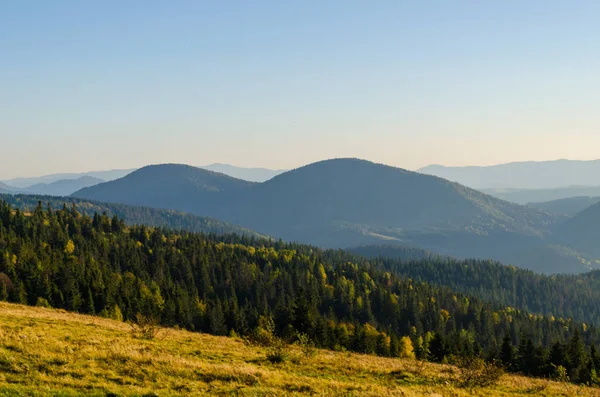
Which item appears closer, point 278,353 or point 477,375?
point 477,375

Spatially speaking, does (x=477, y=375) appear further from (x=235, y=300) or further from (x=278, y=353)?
(x=235, y=300)

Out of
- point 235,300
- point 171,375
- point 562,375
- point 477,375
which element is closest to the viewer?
point 171,375

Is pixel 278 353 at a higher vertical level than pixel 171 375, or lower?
lower

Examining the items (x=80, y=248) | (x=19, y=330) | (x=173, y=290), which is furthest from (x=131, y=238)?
(x=19, y=330)

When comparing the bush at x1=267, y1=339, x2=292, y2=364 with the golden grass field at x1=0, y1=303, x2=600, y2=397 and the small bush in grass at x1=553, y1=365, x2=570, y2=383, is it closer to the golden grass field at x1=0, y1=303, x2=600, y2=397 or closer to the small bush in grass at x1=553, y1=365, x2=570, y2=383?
the golden grass field at x1=0, y1=303, x2=600, y2=397

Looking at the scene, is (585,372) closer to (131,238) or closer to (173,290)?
(173,290)

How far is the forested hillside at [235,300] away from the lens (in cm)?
8588

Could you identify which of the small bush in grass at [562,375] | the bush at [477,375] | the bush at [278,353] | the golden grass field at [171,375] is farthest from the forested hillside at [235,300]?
the bush at [477,375]

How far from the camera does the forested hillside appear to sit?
8588 centimetres

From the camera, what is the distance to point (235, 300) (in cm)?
12712

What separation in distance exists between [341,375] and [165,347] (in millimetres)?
13726

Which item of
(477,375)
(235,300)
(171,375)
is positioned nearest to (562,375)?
(477,375)

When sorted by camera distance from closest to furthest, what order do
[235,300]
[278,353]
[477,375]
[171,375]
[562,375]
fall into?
1. [171,375]
2. [477,375]
3. [278,353]
4. [562,375]
5. [235,300]

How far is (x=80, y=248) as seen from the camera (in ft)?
527
